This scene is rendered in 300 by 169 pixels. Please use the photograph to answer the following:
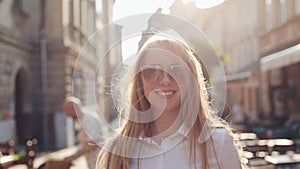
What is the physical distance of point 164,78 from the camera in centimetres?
176

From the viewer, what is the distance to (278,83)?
21859 millimetres

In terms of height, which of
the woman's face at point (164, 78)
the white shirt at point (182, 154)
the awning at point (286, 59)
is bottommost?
the white shirt at point (182, 154)

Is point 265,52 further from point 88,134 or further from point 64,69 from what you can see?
point 88,134

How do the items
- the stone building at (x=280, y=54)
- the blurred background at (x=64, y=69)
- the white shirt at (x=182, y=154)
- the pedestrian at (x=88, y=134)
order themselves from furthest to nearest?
1. the stone building at (x=280, y=54)
2. the blurred background at (x=64, y=69)
3. the pedestrian at (x=88, y=134)
4. the white shirt at (x=182, y=154)

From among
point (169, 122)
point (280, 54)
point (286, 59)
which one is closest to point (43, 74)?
point (280, 54)

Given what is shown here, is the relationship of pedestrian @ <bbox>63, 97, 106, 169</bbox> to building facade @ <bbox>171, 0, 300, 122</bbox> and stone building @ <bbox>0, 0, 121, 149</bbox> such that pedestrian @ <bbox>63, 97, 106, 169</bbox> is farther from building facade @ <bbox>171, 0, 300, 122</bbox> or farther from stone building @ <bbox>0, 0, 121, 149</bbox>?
stone building @ <bbox>0, 0, 121, 149</bbox>

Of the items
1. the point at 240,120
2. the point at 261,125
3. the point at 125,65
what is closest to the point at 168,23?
the point at 125,65

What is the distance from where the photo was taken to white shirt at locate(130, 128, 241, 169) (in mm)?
1684

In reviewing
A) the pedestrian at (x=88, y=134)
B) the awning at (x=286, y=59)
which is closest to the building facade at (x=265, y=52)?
the awning at (x=286, y=59)

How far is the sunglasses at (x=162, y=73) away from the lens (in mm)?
1763

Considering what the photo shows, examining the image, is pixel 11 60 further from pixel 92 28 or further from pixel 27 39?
pixel 92 28

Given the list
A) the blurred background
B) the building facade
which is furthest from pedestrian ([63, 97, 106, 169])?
the building facade

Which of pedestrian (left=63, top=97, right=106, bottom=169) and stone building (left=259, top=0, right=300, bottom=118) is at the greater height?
stone building (left=259, top=0, right=300, bottom=118)

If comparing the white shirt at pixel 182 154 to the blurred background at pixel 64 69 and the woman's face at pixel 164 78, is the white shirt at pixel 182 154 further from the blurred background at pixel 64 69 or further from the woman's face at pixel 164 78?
the blurred background at pixel 64 69
